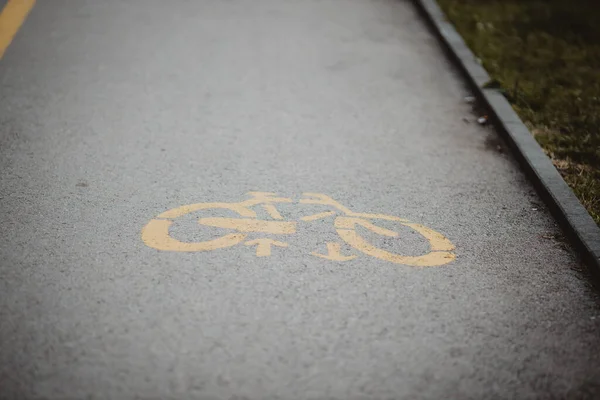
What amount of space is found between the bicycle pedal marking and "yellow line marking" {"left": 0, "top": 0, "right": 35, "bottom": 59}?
366cm

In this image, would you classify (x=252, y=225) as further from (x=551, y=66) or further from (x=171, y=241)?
(x=551, y=66)

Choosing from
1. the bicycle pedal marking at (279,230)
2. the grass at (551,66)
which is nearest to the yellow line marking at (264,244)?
the bicycle pedal marking at (279,230)

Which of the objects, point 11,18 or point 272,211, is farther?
point 11,18

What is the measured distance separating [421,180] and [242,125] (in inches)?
65.7

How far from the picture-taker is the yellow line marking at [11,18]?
6766 mm

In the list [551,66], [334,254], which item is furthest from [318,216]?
[551,66]

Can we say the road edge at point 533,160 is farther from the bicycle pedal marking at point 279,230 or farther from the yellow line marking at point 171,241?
the yellow line marking at point 171,241

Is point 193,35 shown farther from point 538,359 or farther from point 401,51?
point 538,359

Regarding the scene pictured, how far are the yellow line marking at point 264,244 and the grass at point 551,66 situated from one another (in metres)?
2.32

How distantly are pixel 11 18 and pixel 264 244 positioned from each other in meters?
5.24

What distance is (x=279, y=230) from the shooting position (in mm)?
4105

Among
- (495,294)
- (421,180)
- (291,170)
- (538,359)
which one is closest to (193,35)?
(291,170)

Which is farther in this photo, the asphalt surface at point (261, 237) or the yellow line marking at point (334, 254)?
the yellow line marking at point (334, 254)

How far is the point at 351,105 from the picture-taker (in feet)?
19.8
